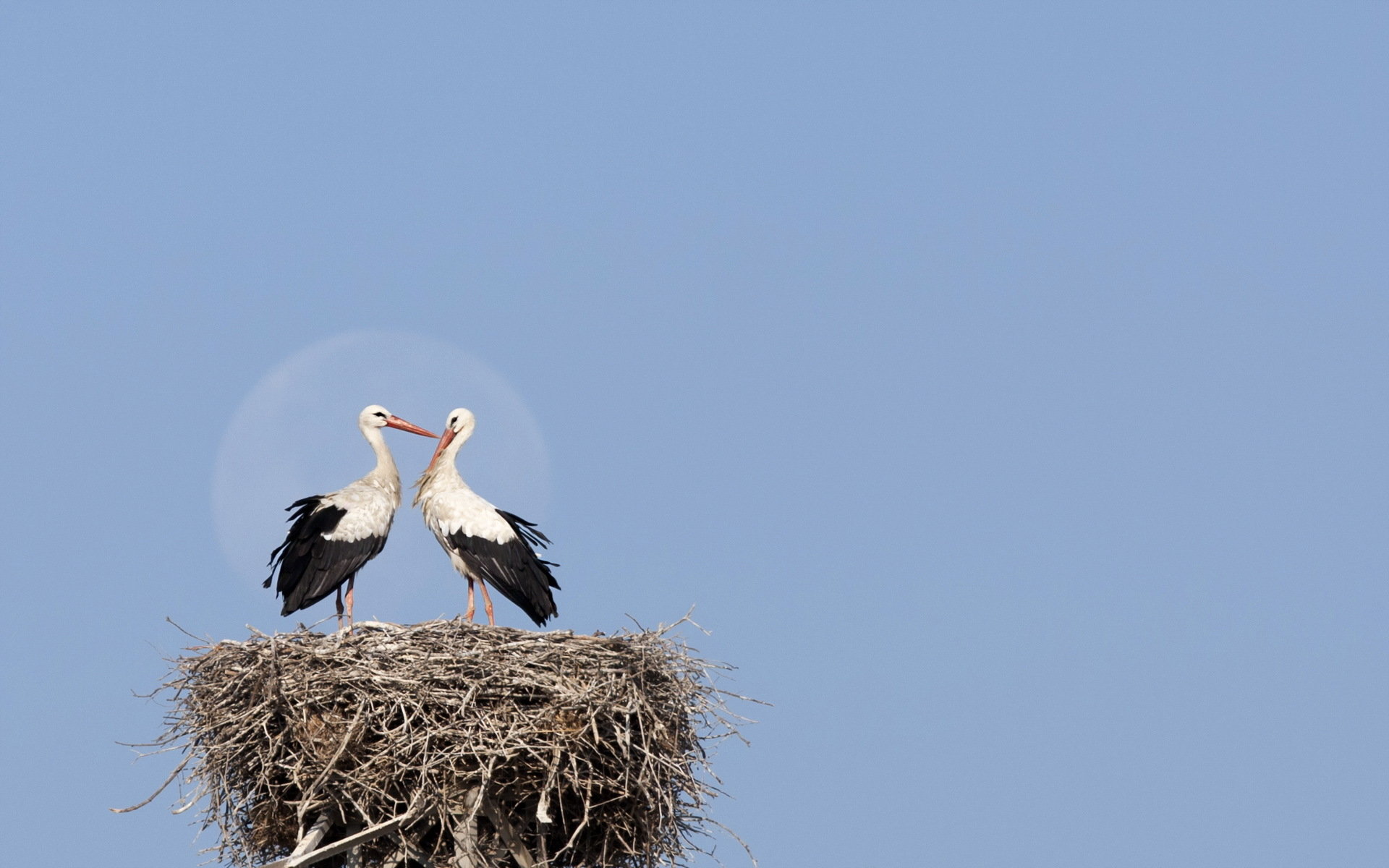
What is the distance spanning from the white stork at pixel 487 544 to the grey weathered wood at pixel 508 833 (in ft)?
8.23

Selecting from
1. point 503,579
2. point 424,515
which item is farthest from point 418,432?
point 503,579

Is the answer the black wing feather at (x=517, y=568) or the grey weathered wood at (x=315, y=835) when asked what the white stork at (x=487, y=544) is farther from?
the grey weathered wood at (x=315, y=835)

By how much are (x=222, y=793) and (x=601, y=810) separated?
8.23 ft

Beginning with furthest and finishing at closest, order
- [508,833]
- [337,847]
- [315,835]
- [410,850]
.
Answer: [508,833] → [410,850] → [315,835] → [337,847]

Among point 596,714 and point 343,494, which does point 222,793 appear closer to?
point 596,714

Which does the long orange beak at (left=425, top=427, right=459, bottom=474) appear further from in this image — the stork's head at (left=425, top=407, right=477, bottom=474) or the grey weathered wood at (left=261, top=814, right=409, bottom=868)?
the grey weathered wood at (left=261, top=814, right=409, bottom=868)

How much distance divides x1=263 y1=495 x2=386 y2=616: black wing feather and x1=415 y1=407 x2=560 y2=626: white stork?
2.76 feet

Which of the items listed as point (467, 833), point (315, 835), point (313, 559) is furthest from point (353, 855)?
point (313, 559)

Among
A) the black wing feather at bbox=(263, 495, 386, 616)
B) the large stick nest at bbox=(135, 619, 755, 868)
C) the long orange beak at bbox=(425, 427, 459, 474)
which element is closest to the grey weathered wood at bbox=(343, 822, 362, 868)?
the large stick nest at bbox=(135, 619, 755, 868)

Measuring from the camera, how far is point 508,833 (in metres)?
12.3

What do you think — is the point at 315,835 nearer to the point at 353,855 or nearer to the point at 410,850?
the point at 353,855

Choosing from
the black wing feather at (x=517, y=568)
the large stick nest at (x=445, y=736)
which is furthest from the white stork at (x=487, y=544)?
the large stick nest at (x=445, y=736)

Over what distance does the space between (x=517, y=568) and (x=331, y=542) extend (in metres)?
1.46

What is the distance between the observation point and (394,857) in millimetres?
12453
